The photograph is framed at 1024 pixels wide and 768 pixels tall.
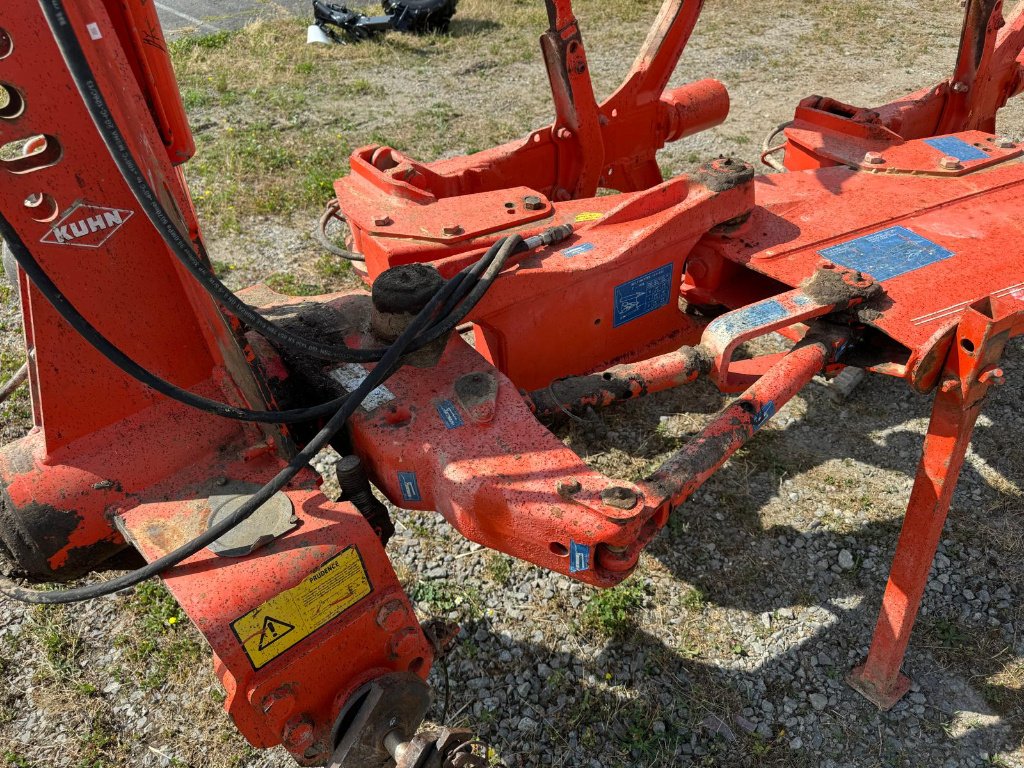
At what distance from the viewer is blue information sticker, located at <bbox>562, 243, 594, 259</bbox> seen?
2631mm

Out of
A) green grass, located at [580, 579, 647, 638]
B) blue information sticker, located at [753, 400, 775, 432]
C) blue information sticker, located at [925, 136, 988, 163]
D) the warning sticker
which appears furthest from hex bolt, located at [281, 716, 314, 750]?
blue information sticker, located at [925, 136, 988, 163]

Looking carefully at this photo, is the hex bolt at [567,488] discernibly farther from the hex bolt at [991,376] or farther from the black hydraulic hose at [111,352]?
the hex bolt at [991,376]

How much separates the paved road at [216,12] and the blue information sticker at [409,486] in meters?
10.2

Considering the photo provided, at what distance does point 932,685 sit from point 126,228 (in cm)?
308

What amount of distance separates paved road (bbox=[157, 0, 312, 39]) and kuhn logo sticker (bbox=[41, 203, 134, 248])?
10010 mm

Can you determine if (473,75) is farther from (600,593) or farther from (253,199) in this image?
(600,593)

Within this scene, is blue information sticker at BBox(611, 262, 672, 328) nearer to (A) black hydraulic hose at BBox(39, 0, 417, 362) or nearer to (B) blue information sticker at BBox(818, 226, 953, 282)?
(B) blue information sticker at BBox(818, 226, 953, 282)

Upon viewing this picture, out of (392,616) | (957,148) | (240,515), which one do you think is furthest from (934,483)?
(240,515)

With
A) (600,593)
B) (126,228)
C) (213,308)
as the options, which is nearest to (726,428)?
(600,593)

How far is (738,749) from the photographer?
2.67 meters

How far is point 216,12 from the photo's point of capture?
37.7ft

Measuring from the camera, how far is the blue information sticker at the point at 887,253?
2822 millimetres

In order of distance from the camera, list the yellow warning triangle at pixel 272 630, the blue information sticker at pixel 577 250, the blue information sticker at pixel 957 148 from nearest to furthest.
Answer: the yellow warning triangle at pixel 272 630 → the blue information sticker at pixel 577 250 → the blue information sticker at pixel 957 148

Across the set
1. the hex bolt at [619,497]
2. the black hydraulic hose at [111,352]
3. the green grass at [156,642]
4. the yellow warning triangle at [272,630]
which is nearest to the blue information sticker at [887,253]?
the hex bolt at [619,497]
